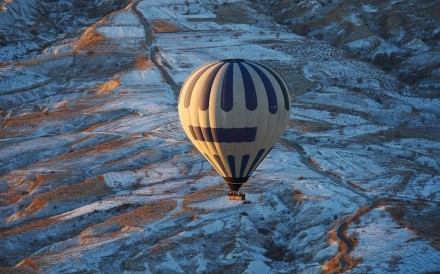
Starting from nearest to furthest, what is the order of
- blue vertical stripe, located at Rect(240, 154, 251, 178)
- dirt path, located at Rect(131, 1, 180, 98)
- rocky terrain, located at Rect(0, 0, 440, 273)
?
blue vertical stripe, located at Rect(240, 154, 251, 178)
rocky terrain, located at Rect(0, 0, 440, 273)
dirt path, located at Rect(131, 1, 180, 98)

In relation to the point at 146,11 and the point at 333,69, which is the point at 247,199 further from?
the point at 146,11

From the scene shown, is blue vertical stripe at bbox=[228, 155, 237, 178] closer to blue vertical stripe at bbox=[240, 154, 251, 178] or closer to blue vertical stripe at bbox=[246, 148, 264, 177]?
blue vertical stripe at bbox=[240, 154, 251, 178]

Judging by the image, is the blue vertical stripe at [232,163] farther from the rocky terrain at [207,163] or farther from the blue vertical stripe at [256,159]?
the rocky terrain at [207,163]

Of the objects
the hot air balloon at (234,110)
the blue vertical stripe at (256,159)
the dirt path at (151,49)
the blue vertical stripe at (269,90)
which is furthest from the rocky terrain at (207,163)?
the blue vertical stripe at (269,90)

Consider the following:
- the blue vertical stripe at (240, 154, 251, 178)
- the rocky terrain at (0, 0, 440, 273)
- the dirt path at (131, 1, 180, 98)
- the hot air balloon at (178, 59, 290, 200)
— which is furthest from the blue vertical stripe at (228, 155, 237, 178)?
the dirt path at (131, 1, 180, 98)

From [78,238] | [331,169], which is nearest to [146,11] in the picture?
[331,169]

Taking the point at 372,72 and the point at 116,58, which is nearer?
the point at 372,72
